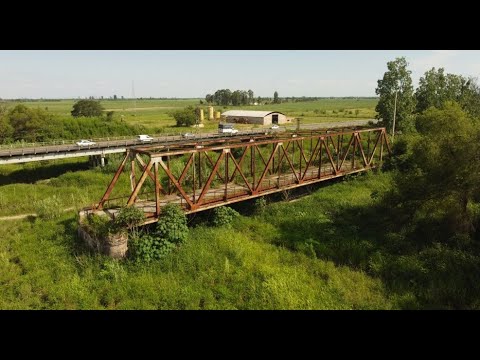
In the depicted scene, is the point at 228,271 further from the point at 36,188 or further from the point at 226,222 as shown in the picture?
the point at 36,188

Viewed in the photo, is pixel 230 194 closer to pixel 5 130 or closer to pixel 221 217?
pixel 221 217

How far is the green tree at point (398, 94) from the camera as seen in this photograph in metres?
46.0

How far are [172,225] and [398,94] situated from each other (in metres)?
39.3

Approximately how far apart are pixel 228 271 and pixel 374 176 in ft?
73.9

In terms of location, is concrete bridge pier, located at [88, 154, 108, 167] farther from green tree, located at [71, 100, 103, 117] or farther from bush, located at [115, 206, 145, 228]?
green tree, located at [71, 100, 103, 117]

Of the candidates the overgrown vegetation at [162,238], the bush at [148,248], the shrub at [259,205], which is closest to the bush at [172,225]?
the overgrown vegetation at [162,238]

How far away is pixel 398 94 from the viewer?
46.2 metres

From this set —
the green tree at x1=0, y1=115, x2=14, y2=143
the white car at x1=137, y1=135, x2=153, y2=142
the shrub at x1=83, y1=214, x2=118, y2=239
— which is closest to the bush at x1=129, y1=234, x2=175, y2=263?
the shrub at x1=83, y1=214, x2=118, y2=239

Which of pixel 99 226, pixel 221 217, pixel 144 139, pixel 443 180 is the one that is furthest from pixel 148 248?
pixel 144 139

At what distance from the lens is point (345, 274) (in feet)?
57.0

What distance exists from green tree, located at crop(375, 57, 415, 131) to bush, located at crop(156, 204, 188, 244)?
37139 mm

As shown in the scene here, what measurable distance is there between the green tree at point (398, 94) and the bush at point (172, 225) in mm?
37139

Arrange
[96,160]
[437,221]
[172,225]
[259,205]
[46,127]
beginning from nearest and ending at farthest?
[172,225]
[437,221]
[259,205]
[96,160]
[46,127]
